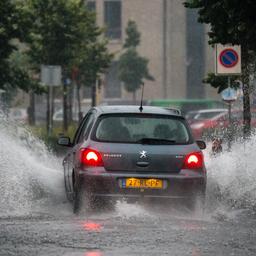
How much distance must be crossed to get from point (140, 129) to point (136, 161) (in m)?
0.59

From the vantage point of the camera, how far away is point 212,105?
246 ft

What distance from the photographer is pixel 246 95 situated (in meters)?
22.2

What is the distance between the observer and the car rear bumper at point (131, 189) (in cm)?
1332

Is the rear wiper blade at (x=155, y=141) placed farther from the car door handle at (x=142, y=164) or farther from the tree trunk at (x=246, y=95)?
the tree trunk at (x=246, y=95)

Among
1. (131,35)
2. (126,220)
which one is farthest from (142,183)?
(131,35)

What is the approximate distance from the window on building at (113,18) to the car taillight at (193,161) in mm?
75867

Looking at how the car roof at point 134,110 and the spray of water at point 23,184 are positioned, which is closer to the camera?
the car roof at point 134,110

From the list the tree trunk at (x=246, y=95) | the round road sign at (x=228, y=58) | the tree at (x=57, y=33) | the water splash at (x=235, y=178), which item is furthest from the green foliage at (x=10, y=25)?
the water splash at (x=235, y=178)

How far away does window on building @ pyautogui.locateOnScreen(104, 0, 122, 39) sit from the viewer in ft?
294

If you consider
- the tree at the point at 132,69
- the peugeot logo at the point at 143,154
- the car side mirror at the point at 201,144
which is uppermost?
the peugeot logo at the point at 143,154

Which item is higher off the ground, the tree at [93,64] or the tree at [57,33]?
the tree at [57,33]

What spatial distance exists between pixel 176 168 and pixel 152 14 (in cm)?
7481

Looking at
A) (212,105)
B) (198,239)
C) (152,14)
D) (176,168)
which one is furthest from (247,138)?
(152,14)

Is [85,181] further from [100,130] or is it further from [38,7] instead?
[38,7]
